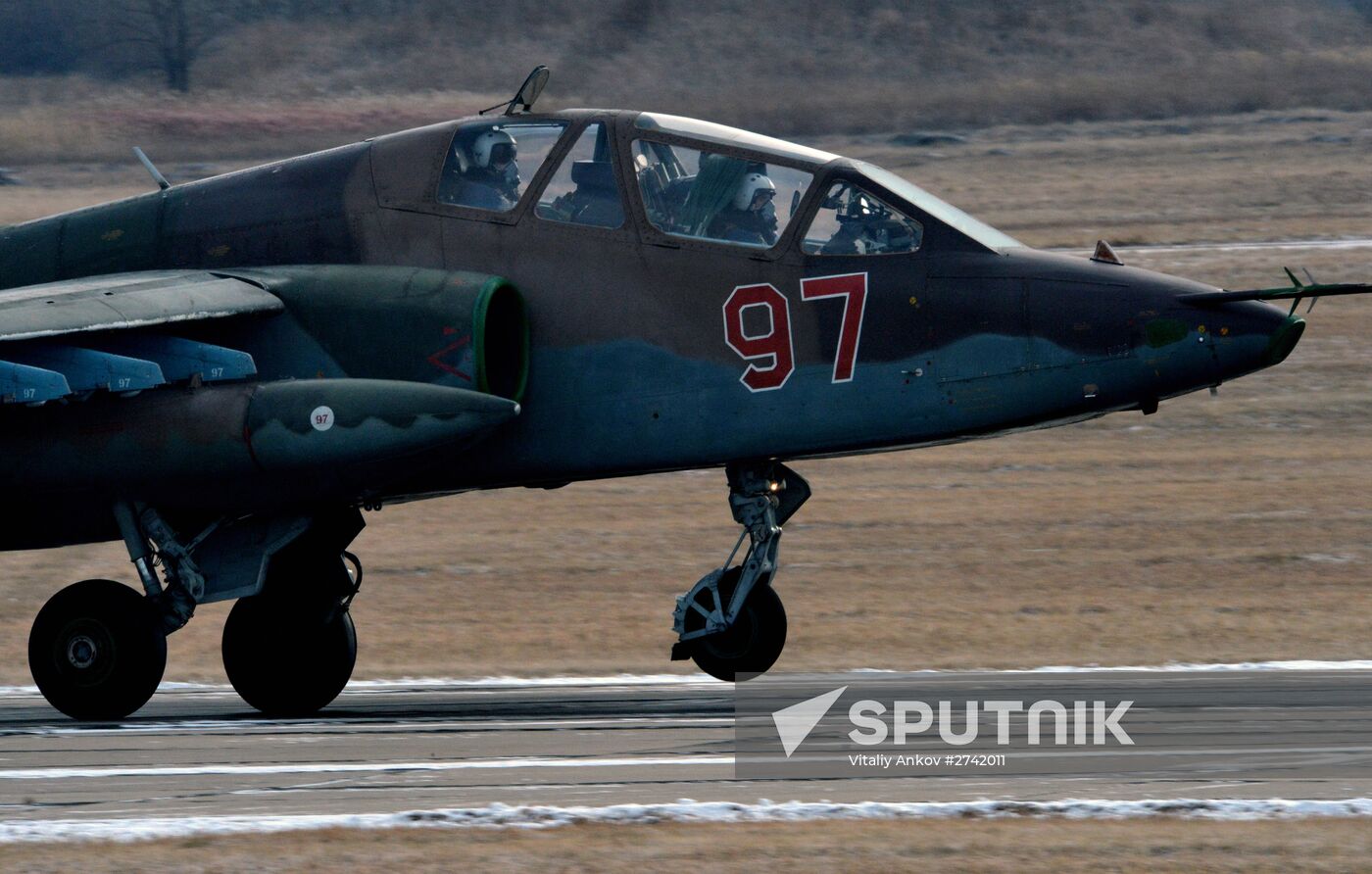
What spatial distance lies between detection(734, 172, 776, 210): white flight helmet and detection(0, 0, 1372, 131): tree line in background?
34448 mm

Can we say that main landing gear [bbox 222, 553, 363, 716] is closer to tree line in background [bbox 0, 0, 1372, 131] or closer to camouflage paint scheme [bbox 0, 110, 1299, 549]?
camouflage paint scheme [bbox 0, 110, 1299, 549]

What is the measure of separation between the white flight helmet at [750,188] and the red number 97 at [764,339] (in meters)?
0.51

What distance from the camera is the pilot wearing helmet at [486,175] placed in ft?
37.1

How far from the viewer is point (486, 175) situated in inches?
450

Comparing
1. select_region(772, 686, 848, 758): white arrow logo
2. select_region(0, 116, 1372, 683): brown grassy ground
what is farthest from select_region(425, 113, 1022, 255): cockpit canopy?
select_region(0, 116, 1372, 683): brown grassy ground

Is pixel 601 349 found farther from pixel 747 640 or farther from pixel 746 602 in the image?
pixel 747 640

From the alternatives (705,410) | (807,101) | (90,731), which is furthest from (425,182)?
(807,101)

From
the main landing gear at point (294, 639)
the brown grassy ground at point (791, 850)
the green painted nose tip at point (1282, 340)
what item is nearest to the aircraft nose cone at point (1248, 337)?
the green painted nose tip at point (1282, 340)

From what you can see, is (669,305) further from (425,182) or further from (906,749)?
(906,749)

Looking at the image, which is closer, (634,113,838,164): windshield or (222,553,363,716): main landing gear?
(634,113,838,164): windshield

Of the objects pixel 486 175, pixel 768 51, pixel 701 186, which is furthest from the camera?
pixel 768 51

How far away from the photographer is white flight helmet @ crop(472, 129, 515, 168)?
449 inches

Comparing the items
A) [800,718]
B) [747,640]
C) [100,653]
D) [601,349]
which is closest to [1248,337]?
[800,718]
